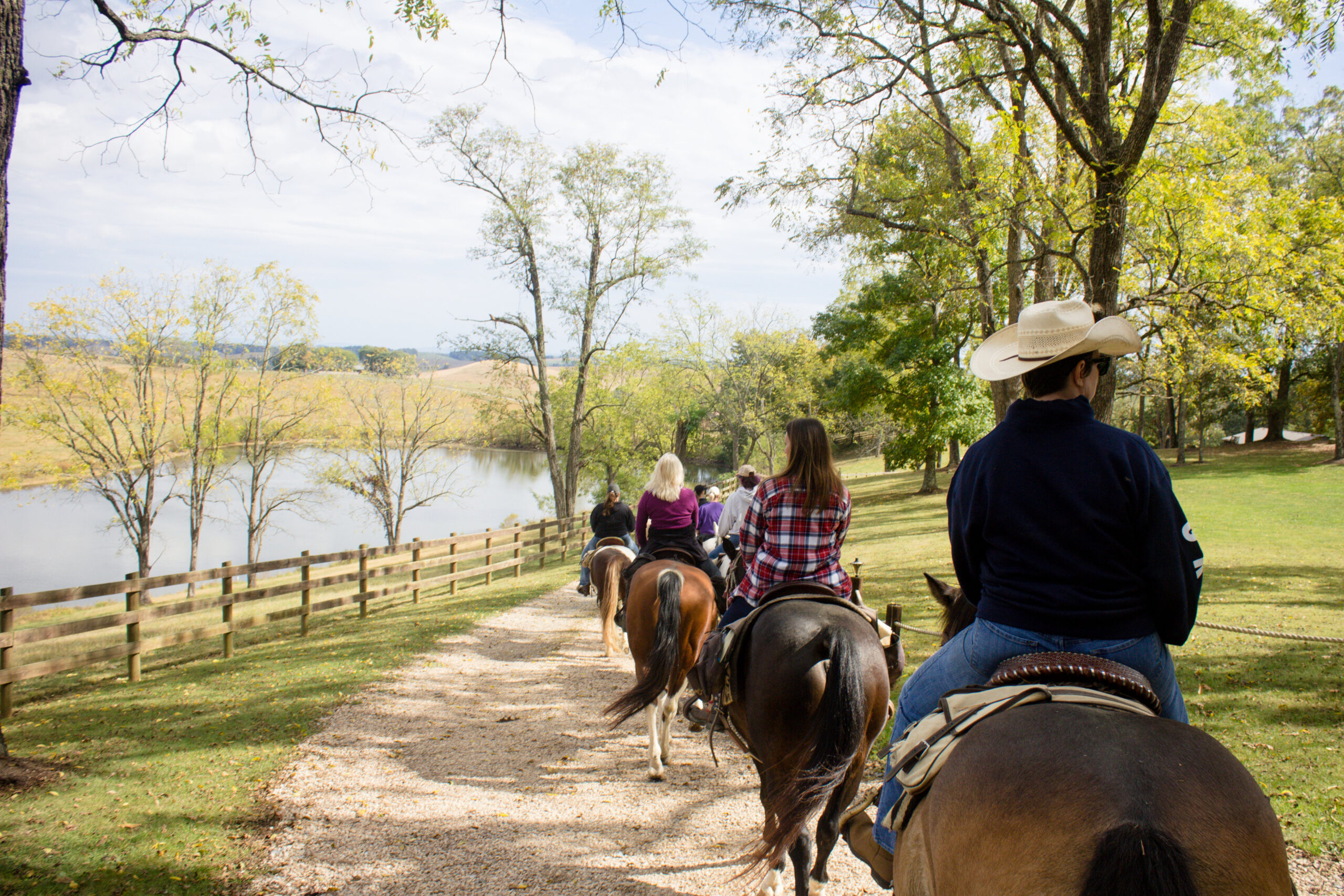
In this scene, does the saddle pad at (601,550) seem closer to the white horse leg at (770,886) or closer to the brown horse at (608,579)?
the brown horse at (608,579)

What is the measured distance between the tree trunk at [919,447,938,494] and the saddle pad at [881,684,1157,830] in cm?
2486

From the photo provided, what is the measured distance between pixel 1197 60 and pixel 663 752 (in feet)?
36.4

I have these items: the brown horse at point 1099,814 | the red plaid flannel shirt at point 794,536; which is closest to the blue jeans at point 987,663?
the brown horse at point 1099,814

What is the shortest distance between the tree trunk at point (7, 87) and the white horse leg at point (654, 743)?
4.85 metres

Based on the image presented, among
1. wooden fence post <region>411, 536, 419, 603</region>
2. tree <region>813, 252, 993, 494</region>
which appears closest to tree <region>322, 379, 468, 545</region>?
wooden fence post <region>411, 536, 419, 603</region>

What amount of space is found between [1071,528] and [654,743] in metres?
4.26

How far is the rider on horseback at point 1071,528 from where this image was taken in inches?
78.8

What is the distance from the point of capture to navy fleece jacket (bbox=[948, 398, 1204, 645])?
200 cm

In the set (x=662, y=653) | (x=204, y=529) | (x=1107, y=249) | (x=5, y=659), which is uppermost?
(x=1107, y=249)

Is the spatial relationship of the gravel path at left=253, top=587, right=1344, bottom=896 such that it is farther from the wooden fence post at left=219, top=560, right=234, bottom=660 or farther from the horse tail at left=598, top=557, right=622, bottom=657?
the wooden fence post at left=219, top=560, right=234, bottom=660

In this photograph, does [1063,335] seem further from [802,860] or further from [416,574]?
[416,574]

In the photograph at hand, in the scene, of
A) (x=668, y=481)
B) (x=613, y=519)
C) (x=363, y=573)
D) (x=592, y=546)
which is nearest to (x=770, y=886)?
(x=668, y=481)

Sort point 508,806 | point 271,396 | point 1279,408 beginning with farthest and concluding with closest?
point 1279,408 < point 271,396 < point 508,806

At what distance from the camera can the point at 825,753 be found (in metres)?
3.09
